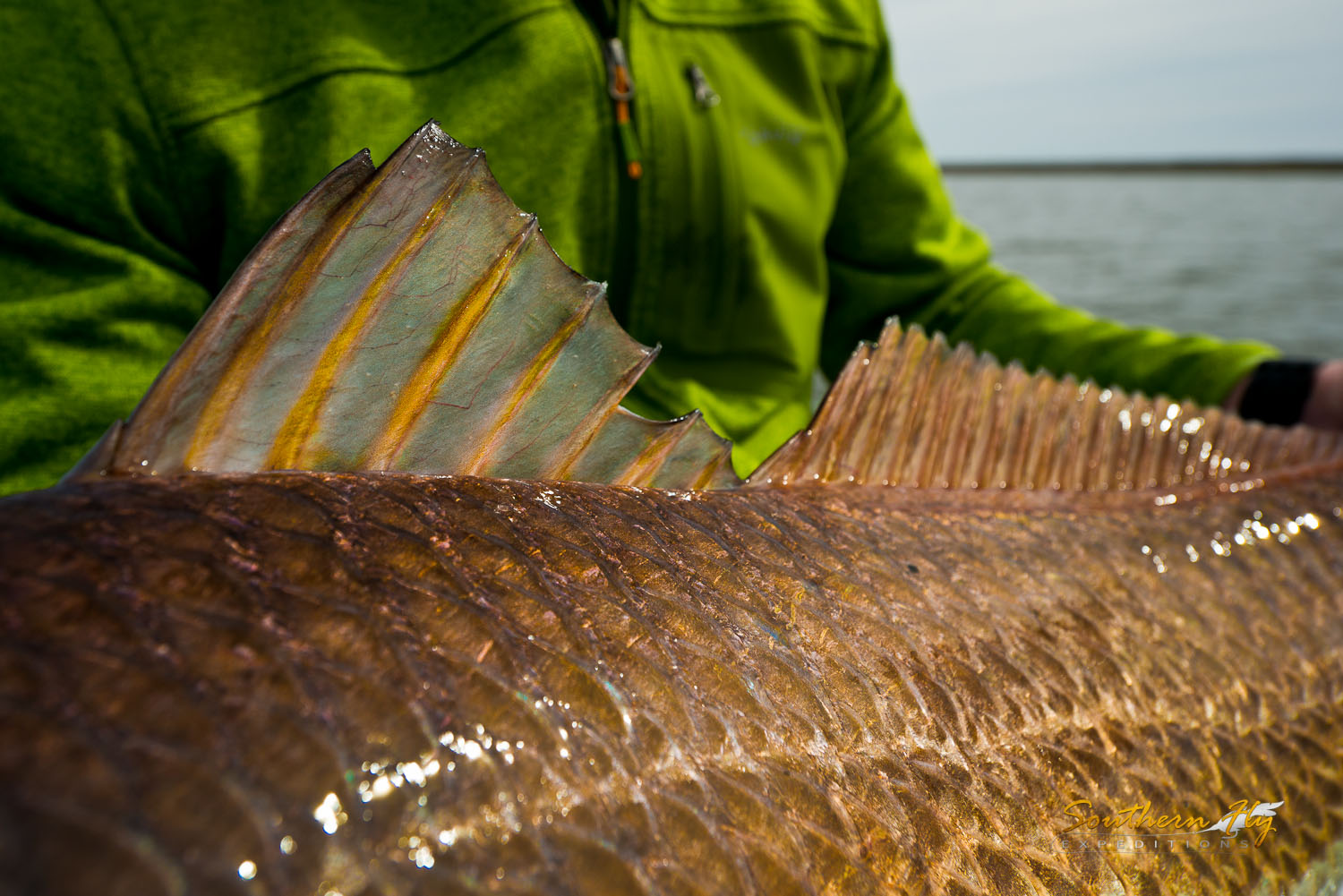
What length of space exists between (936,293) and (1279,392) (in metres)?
0.77

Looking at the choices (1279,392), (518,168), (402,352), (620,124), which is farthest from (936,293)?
(402,352)

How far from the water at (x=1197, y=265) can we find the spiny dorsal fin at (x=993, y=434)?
173 inches

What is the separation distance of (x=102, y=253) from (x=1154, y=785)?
55.4 inches

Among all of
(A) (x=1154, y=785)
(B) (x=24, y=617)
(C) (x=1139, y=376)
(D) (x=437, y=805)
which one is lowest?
(C) (x=1139, y=376)

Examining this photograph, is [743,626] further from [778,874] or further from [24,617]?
[24,617]

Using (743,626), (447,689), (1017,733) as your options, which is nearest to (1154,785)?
(1017,733)

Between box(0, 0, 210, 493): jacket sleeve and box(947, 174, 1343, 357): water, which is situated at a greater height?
box(0, 0, 210, 493): jacket sleeve

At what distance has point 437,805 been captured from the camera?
59 cm

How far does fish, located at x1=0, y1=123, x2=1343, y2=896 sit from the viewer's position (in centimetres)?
55

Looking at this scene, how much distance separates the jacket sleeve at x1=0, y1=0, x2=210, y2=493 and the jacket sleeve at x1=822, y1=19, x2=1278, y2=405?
144cm

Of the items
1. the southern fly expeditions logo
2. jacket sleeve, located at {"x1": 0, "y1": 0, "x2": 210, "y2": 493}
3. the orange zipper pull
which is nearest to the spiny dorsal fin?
the southern fly expeditions logo

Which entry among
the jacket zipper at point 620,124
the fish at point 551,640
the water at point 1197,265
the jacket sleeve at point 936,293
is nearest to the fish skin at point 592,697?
the fish at point 551,640

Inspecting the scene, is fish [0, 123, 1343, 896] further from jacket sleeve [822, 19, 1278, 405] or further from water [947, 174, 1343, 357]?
water [947, 174, 1343, 357]

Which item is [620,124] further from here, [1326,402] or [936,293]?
[1326,402]
